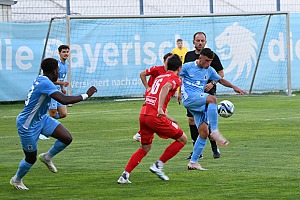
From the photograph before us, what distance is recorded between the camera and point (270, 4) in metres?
33.9

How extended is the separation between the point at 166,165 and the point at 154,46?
17932mm

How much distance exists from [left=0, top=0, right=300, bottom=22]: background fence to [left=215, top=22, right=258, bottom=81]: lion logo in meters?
1.01

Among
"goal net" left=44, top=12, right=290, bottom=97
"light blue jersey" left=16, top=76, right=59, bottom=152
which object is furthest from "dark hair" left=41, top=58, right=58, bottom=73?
"goal net" left=44, top=12, right=290, bottom=97

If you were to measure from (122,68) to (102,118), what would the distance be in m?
7.59

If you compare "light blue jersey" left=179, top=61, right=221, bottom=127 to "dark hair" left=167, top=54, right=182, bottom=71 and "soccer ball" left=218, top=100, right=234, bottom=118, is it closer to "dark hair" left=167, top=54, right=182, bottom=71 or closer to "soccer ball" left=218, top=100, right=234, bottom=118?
"soccer ball" left=218, top=100, right=234, bottom=118

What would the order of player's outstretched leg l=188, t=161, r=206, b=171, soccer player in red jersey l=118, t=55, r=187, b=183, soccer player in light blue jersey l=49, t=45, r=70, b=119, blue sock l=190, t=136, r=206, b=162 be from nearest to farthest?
soccer player in red jersey l=118, t=55, r=187, b=183 < player's outstretched leg l=188, t=161, r=206, b=171 < blue sock l=190, t=136, r=206, b=162 < soccer player in light blue jersey l=49, t=45, r=70, b=119

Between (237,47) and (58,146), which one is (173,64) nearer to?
(58,146)

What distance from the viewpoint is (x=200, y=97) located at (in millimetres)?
12875

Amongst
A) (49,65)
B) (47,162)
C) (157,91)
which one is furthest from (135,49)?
(49,65)

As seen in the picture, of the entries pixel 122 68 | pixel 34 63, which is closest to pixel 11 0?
pixel 34 63

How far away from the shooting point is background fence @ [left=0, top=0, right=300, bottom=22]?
3023 cm

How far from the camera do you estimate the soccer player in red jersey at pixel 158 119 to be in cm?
1125

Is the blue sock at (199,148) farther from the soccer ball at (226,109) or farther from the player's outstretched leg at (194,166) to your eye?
the soccer ball at (226,109)

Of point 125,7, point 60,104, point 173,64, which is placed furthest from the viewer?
point 125,7
